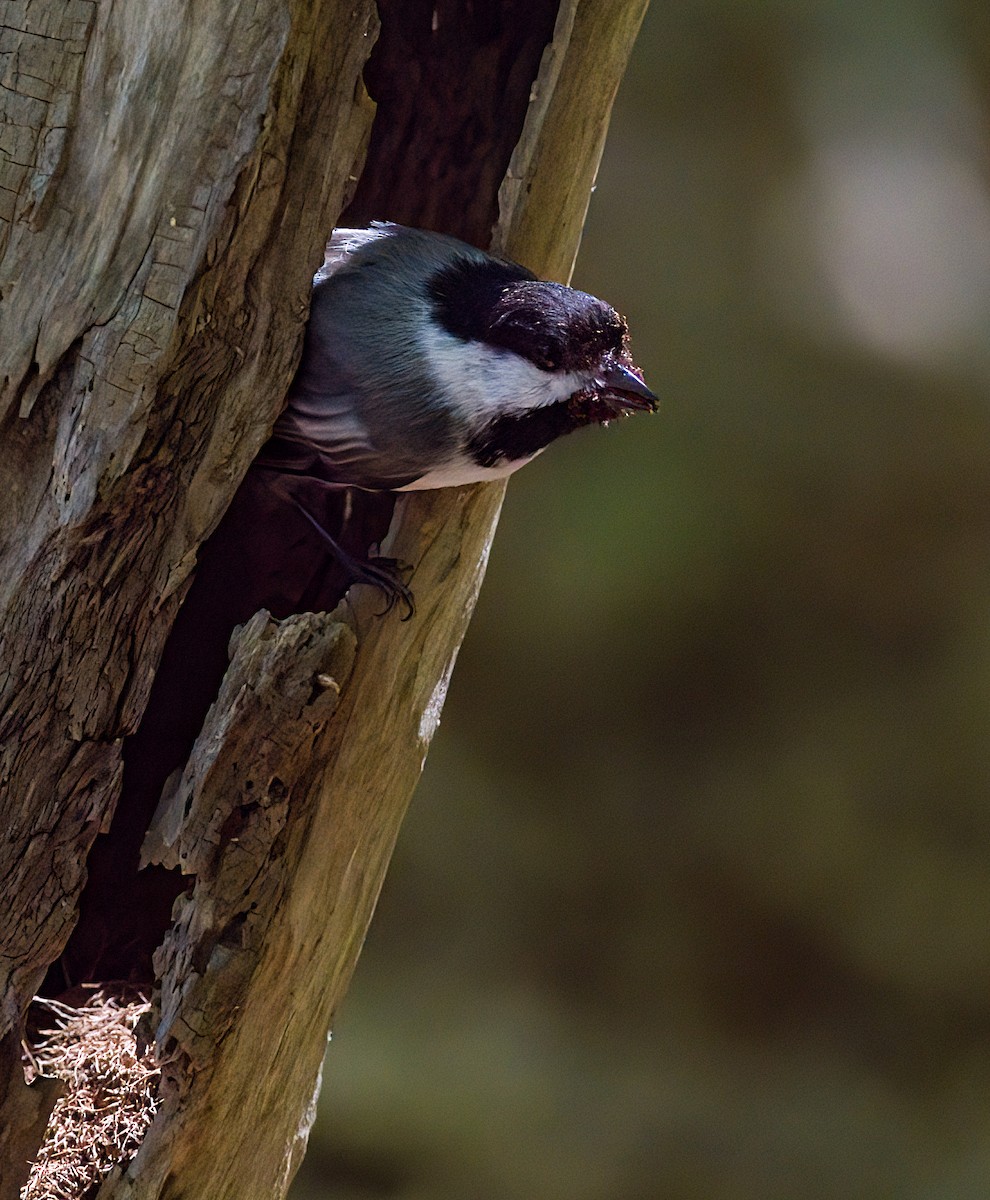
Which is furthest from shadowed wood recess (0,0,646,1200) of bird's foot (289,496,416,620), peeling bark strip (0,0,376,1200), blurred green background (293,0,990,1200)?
blurred green background (293,0,990,1200)

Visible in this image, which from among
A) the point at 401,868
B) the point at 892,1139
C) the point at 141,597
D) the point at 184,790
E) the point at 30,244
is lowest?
the point at 892,1139

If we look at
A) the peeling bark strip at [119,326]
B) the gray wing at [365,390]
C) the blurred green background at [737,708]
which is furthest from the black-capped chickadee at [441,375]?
the blurred green background at [737,708]

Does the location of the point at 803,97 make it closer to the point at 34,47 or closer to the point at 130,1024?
the point at 34,47

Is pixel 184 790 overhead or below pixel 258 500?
below

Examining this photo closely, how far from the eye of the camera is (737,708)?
12.3 ft

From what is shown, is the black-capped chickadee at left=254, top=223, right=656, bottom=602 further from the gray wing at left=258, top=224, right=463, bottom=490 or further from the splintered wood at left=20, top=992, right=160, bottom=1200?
the splintered wood at left=20, top=992, right=160, bottom=1200

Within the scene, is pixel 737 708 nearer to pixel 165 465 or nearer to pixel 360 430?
pixel 360 430


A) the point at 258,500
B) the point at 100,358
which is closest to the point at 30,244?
the point at 100,358

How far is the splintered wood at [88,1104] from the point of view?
5.15 feet

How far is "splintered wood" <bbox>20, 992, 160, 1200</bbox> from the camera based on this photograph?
157cm

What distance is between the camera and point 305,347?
1.62 metres

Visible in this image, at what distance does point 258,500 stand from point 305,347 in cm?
27

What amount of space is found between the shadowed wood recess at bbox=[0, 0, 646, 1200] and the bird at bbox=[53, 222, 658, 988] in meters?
0.12

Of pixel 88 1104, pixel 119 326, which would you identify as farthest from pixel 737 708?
pixel 119 326
